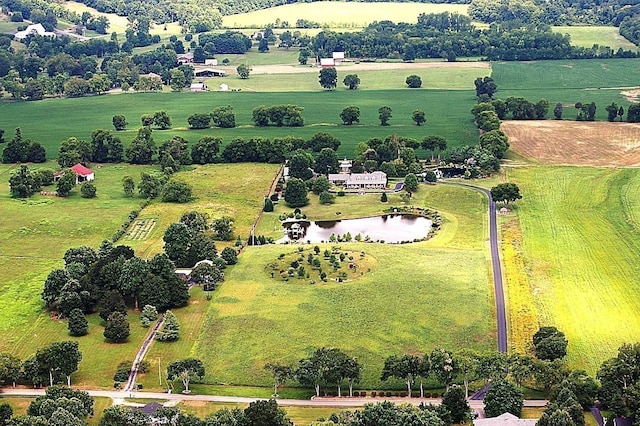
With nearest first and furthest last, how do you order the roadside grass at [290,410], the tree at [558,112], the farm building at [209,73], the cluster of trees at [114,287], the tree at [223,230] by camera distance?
the roadside grass at [290,410] → the cluster of trees at [114,287] → the tree at [223,230] → the tree at [558,112] → the farm building at [209,73]

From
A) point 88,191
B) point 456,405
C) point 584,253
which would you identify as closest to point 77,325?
point 456,405

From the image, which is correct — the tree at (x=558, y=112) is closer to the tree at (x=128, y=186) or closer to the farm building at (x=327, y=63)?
the farm building at (x=327, y=63)

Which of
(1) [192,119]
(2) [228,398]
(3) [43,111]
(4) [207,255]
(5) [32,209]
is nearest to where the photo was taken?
(2) [228,398]

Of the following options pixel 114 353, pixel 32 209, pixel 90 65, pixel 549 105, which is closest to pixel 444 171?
pixel 549 105

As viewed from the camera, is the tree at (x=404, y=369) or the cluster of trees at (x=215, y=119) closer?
the tree at (x=404, y=369)

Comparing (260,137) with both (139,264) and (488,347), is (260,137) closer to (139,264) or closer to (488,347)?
(139,264)

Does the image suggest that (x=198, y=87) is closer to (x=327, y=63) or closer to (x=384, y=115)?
(x=327, y=63)

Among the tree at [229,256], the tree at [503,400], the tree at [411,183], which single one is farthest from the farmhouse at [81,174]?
the tree at [503,400]
